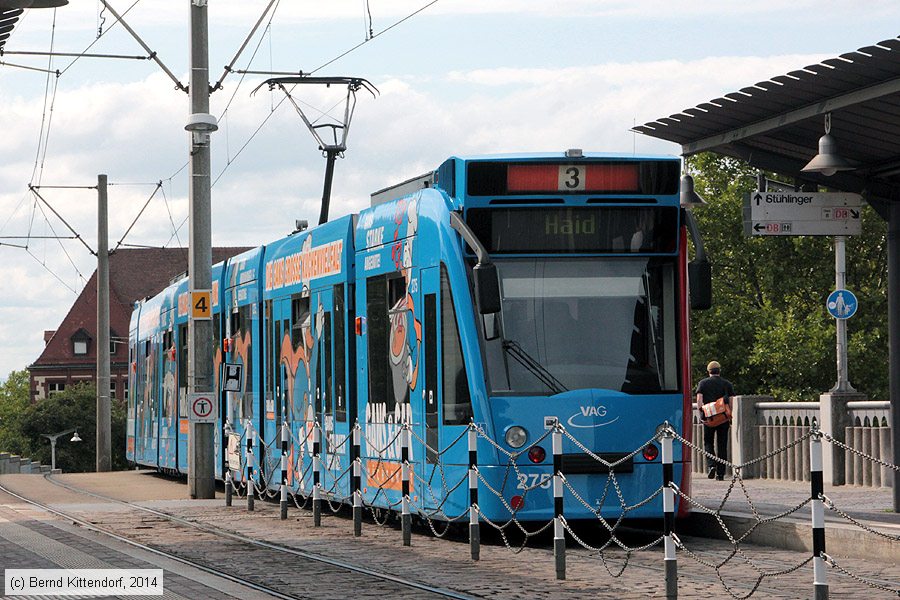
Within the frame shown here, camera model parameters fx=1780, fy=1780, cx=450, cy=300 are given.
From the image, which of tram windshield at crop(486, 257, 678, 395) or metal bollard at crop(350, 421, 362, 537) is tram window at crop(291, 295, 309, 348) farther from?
tram windshield at crop(486, 257, 678, 395)

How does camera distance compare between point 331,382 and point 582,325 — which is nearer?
point 582,325

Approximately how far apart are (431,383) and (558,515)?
10.1 feet

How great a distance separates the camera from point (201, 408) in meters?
23.1

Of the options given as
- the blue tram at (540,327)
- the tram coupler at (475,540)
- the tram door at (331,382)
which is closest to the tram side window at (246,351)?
the tram door at (331,382)

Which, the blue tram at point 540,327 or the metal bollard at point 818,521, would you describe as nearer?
the metal bollard at point 818,521

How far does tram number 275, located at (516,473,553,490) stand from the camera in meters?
14.4

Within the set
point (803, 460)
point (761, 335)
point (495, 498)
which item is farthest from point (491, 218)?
point (761, 335)

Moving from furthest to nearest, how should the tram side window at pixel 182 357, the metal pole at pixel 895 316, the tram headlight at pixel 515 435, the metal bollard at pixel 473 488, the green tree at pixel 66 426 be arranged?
the green tree at pixel 66 426, the tram side window at pixel 182 357, the metal pole at pixel 895 316, the tram headlight at pixel 515 435, the metal bollard at pixel 473 488

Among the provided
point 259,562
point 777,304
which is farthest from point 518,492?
point 777,304

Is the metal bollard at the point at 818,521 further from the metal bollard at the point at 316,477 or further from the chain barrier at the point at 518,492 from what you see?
the metal bollard at the point at 316,477

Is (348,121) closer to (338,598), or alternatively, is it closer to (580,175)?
(580,175)

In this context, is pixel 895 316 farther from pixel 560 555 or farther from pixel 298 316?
pixel 298 316

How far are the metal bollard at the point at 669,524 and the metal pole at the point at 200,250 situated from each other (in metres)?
12.9

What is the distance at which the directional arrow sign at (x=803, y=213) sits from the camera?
1638 centimetres
